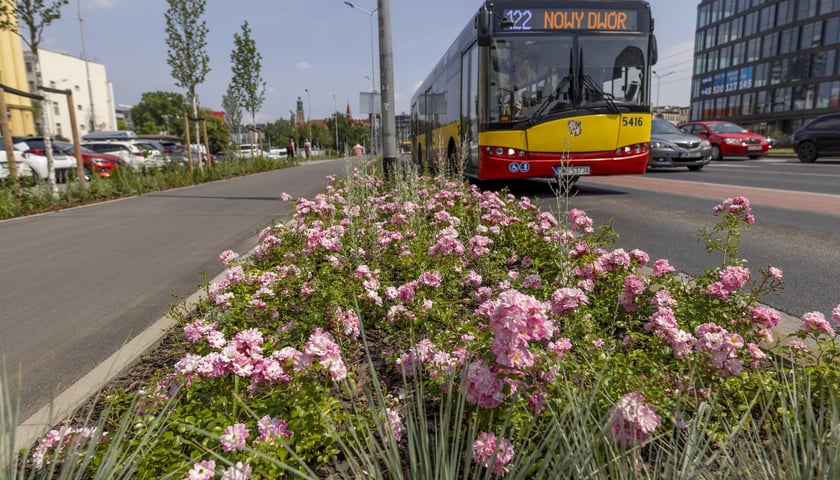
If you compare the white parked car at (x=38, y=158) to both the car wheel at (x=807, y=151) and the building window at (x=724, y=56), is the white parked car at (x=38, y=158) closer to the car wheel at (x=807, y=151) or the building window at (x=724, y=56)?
the car wheel at (x=807, y=151)

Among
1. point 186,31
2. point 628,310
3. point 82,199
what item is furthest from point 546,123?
point 186,31

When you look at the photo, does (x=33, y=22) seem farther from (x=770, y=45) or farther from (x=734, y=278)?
(x=770, y=45)

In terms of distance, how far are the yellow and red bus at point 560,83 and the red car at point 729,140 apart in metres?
15.4

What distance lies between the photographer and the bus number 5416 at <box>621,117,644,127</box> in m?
9.86

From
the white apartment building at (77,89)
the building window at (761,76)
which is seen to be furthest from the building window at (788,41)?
the white apartment building at (77,89)

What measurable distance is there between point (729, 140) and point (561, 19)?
57.5 feet

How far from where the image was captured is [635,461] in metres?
1.34

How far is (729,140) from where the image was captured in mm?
22953

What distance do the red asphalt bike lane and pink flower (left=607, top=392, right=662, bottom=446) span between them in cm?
813

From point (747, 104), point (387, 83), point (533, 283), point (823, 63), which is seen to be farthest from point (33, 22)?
point (747, 104)

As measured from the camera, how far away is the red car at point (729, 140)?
22922 mm

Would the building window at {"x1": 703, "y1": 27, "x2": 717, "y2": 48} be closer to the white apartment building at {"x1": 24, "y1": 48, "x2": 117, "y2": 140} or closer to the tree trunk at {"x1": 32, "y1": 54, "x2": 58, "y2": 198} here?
the white apartment building at {"x1": 24, "y1": 48, "x2": 117, "y2": 140}

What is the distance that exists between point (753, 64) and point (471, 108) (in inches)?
2902

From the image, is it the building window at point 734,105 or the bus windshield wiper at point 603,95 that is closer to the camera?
the bus windshield wiper at point 603,95
